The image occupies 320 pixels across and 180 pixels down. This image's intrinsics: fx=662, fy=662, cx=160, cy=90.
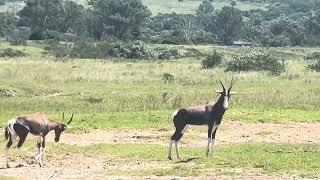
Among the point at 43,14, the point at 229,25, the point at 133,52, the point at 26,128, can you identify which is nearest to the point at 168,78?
the point at 26,128

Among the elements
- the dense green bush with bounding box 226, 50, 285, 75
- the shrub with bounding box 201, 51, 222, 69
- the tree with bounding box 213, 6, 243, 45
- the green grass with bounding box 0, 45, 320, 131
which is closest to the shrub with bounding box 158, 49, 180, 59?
the shrub with bounding box 201, 51, 222, 69

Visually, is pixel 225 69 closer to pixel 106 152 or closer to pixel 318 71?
pixel 318 71

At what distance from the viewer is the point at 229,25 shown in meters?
125

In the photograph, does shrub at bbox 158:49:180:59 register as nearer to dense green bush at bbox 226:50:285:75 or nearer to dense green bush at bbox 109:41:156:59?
dense green bush at bbox 109:41:156:59

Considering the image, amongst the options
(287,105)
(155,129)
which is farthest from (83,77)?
(155,129)

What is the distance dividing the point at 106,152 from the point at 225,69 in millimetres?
34223

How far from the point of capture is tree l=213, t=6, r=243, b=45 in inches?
4862

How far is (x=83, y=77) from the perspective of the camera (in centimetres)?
4578

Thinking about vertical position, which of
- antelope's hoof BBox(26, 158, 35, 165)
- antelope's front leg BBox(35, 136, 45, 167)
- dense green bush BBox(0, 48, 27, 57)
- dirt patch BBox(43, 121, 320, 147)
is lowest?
dense green bush BBox(0, 48, 27, 57)

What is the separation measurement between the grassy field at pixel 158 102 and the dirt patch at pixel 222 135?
0.88 m

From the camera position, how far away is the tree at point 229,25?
124 meters

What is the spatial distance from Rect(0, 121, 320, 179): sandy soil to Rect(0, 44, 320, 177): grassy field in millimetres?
572

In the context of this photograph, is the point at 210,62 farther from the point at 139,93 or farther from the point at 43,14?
the point at 43,14

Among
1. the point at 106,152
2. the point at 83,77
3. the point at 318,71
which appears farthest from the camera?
the point at 318,71
